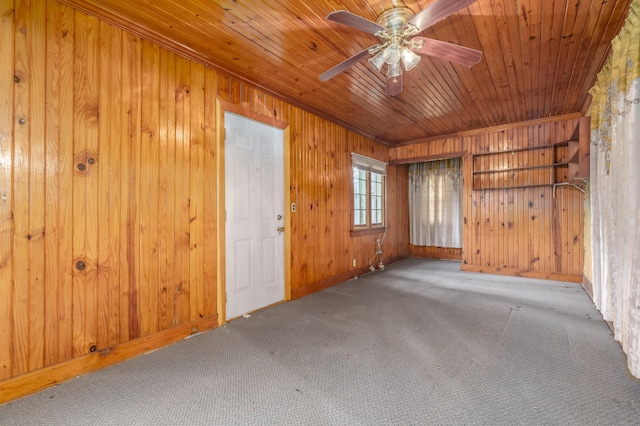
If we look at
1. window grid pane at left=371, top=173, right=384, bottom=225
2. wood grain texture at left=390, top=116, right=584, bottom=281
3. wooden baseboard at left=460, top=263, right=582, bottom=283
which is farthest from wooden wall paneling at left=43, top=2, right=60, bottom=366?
wooden baseboard at left=460, top=263, right=582, bottom=283

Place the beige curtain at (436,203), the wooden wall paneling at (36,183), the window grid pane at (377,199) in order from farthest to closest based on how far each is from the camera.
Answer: the beige curtain at (436,203) < the window grid pane at (377,199) < the wooden wall paneling at (36,183)

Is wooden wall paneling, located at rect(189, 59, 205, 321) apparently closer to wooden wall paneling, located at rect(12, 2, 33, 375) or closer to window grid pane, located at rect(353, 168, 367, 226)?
wooden wall paneling, located at rect(12, 2, 33, 375)

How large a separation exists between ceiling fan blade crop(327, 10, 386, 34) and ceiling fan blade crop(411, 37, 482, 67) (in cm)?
34

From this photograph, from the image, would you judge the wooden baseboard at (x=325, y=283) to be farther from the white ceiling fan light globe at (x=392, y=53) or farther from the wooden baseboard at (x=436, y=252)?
the white ceiling fan light globe at (x=392, y=53)

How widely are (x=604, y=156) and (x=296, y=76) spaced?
9.82ft

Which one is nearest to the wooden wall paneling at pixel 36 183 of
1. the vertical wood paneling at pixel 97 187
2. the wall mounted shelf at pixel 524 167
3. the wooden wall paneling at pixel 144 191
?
the vertical wood paneling at pixel 97 187

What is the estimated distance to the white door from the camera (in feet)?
9.89

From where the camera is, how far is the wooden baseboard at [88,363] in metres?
1.75

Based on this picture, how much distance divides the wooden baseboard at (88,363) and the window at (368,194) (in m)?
3.09

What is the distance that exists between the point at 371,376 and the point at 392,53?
7.42ft

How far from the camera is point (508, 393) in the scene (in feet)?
5.76

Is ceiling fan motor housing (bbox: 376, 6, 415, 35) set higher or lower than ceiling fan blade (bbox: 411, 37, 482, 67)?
higher

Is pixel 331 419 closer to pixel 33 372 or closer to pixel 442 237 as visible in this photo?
pixel 33 372

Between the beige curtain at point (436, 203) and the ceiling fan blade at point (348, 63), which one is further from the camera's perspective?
the beige curtain at point (436, 203)
